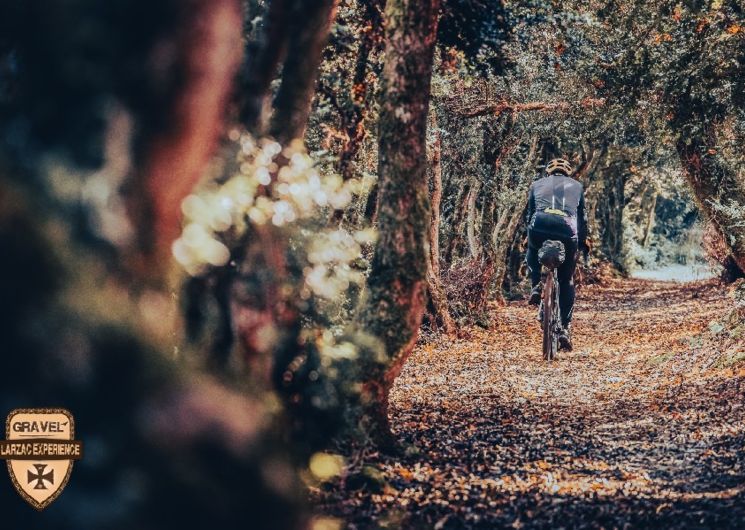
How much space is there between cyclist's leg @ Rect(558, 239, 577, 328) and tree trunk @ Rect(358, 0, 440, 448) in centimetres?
590

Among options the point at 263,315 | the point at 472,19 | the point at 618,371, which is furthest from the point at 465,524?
the point at 618,371

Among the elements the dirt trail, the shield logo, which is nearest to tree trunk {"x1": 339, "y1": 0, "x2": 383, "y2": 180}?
the dirt trail

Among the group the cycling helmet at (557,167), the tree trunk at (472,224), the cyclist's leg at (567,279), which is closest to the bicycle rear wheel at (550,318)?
the cyclist's leg at (567,279)

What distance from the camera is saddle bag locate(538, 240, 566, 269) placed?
11805 mm

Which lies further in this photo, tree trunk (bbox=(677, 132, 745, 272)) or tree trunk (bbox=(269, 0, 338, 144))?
tree trunk (bbox=(677, 132, 745, 272))

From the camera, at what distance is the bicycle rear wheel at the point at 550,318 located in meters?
12.2

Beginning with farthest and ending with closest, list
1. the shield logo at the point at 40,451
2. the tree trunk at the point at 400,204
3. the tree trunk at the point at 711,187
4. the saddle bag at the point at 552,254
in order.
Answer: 1. the tree trunk at the point at 711,187
2. the saddle bag at the point at 552,254
3. the tree trunk at the point at 400,204
4. the shield logo at the point at 40,451

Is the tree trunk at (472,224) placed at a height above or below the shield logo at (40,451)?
above

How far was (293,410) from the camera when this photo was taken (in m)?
5.06

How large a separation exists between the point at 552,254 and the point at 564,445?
4.71m

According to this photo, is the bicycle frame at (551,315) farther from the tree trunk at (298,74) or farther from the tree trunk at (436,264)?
the tree trunk at (298,74)

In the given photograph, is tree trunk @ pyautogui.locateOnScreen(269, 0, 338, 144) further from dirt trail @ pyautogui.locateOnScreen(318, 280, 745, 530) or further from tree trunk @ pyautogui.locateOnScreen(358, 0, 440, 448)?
dirt trail @ pyautogui.locateOnScreen(318, 280, 745, 530)

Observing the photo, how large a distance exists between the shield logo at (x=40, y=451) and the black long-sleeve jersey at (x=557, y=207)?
9.68 m

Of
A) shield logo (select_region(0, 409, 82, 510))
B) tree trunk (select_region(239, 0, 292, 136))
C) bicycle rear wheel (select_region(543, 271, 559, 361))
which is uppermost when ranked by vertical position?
tree trunk (select_region(239, 0, 292, 136))
